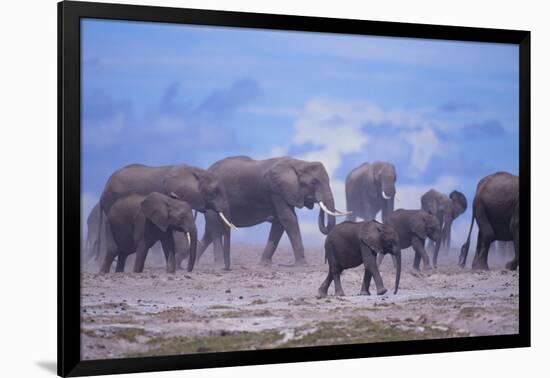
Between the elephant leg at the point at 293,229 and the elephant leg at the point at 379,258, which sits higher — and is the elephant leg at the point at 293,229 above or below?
above

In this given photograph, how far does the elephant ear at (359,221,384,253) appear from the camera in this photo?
8.88 m

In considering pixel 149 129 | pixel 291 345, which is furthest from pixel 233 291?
pixel 149 129

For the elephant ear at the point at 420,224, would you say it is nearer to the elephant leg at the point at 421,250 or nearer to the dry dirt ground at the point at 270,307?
the elephant leg at the point at 421,250

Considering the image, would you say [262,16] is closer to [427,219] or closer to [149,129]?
[149,129]

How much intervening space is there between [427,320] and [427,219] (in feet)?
2.29

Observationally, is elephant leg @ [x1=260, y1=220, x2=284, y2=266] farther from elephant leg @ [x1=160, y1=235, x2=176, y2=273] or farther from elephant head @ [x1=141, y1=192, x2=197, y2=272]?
elephant leg @ [x1=160, y1=235, x2=176, y2=273]

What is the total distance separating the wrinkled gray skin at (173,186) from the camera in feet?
26.9

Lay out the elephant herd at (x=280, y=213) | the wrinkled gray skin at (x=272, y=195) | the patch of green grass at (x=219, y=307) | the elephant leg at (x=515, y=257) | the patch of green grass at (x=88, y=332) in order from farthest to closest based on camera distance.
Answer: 1. the elephant leg at (x=515, y=257)
2. the wrinkled gray skin at (x=272, y=195)
3. the patch of green grass at (x=219, y=307)
4. the elephant herd at (x=280, y=213)
5. the patch of green grass at (x=88, y=332)

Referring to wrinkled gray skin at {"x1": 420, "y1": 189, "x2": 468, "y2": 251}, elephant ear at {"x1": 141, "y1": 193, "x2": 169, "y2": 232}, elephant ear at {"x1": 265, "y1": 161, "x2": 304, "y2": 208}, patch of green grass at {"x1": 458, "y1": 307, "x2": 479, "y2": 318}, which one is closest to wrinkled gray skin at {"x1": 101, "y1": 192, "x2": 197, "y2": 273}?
elephant ear at {"x1": 141, "y1": 193, "x2": 169, "y2": 232}

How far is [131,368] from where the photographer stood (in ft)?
26.8

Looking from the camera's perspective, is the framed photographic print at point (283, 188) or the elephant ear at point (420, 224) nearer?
the framed photographic print at point (283, 188)

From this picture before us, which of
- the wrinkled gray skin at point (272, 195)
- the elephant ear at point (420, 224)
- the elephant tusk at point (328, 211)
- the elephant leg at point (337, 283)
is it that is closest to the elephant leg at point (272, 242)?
the wrinkled gray skin at point (272, 195)

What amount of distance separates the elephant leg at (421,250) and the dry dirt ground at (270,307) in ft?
0.23

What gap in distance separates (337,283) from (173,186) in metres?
1.31
